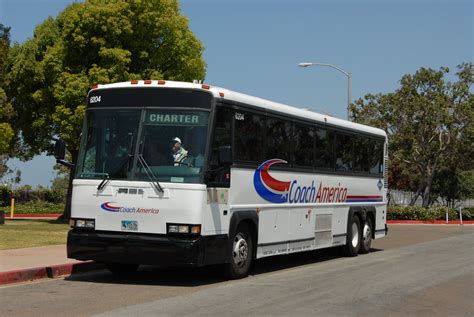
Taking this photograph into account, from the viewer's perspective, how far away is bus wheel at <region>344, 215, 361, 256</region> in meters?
18.2

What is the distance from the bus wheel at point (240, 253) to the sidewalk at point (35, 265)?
3.07 m

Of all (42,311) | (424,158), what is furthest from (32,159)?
(42,311)

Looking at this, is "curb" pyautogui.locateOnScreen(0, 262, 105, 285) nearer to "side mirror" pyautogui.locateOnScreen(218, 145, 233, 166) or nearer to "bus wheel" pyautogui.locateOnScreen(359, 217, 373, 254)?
"side mirror" pyautogui.locateOnScreen(218, 145, 233, 166)

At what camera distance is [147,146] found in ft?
39.1

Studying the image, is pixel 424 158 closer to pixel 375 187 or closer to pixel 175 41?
pixel 175 41

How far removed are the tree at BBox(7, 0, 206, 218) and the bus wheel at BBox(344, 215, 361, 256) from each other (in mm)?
12119

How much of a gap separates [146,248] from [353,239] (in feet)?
27.3

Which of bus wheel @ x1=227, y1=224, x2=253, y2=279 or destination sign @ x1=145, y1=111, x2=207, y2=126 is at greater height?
destination sign @ x1=145, y1=111, x2=207, y2=126

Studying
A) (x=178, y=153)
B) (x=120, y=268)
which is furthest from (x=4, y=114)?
(x=178, y=153)

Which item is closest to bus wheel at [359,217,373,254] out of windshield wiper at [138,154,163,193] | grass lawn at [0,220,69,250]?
grass lawn at [0,220,69,250]

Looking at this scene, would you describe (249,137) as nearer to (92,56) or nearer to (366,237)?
(366,237)

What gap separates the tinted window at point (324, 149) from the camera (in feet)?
53.6

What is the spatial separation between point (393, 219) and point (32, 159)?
65.2 feet

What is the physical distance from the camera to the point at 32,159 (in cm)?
3600
